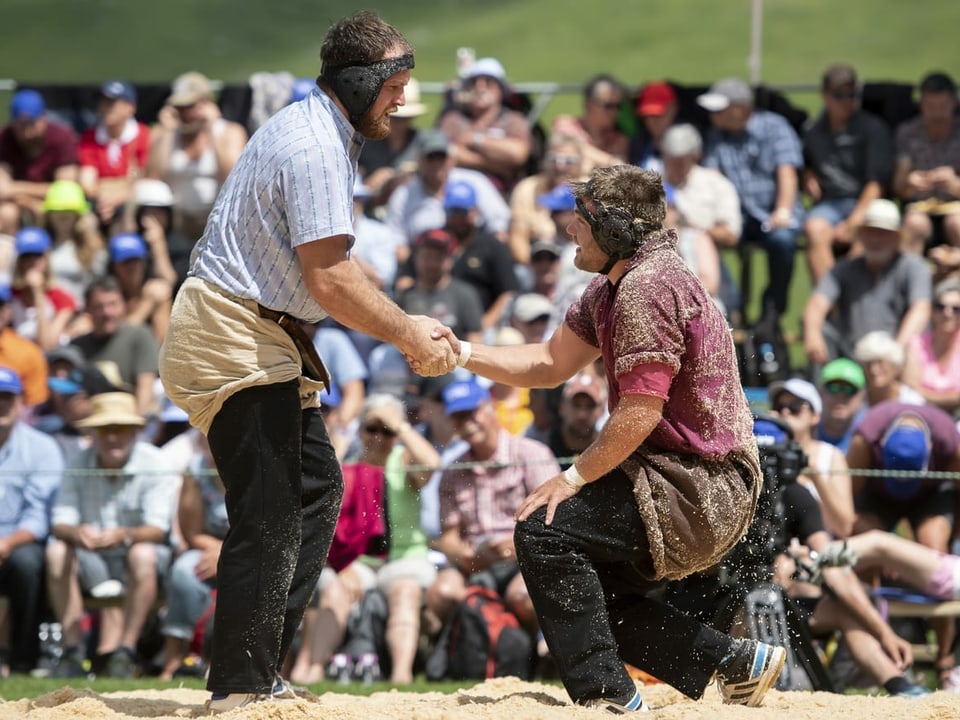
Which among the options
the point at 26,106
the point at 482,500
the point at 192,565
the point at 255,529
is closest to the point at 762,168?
the point at 482,500

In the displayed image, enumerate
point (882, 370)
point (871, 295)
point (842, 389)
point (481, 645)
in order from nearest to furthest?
1. point (481, 645)
2. point (842, 389)
3. point (882, 370)
4. point (871, 295)

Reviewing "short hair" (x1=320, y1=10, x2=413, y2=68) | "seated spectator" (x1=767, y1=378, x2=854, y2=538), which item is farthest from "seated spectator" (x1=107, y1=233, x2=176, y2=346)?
"short hair" (x1=320, y1=10, x2=413, y2=68)

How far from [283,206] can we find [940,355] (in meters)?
6.15

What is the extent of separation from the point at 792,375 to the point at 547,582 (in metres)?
5.52

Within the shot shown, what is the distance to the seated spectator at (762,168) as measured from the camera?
11742 millimetres

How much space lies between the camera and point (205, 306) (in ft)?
18.2

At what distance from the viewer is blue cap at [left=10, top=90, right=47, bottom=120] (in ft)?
42.7

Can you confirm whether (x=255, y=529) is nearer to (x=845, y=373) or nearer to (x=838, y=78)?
(x=845, y=373)

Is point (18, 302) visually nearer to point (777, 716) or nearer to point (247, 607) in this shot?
point (247, 607)

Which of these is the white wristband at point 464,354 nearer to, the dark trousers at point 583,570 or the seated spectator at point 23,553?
the dark trousers at point 583,570

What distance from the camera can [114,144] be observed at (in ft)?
43.9

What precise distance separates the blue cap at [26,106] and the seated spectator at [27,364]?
2.65m

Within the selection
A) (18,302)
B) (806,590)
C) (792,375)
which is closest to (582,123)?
(792,375)

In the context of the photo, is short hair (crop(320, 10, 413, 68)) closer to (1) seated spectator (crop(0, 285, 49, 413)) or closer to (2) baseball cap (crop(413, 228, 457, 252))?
(2) baseball cap (crop(413, 228, 457, 252))
